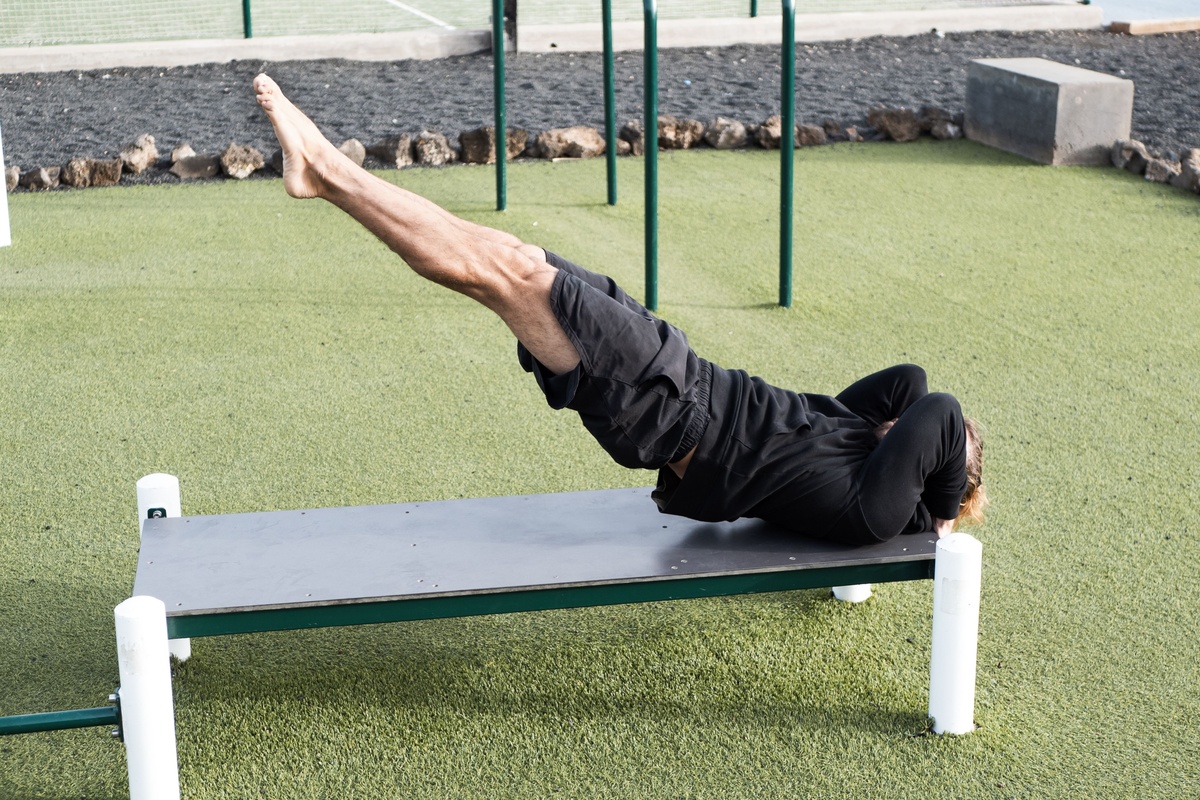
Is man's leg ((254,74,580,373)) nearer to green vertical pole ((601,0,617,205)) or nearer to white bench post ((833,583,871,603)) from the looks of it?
white bench post ((833,583,871,603))

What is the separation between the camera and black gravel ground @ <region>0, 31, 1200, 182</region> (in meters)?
8.34

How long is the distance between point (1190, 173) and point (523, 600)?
570cm

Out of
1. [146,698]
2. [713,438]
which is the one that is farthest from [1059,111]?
[146,698]

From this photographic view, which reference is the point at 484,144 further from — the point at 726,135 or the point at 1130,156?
the point at 1130,156

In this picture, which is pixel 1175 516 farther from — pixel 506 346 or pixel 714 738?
pixel 506 346

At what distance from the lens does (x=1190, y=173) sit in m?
6.97

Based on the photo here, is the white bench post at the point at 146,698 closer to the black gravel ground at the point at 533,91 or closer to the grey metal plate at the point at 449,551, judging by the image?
the grey metal plate at the point at 449,551

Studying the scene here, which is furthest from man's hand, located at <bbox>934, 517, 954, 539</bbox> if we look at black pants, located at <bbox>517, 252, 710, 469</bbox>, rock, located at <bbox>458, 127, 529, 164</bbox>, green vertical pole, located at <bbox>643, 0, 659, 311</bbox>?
rock, located at <bbox>458, 127, 529, 164</bbox>

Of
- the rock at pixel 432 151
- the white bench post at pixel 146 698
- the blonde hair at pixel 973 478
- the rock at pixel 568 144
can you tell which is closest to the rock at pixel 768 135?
the rock at pixel 568 144

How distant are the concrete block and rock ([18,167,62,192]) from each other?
5513 millimetres

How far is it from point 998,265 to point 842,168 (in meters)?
1.88

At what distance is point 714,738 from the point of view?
9.03 ft

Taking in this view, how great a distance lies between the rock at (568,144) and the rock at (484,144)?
127 mm

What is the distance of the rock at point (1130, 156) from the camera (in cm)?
730
